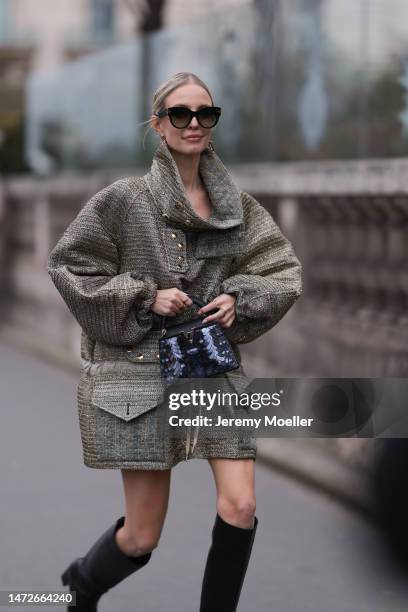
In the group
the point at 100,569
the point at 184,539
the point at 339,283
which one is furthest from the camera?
the point at 339,283

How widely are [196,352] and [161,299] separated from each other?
0.18 m

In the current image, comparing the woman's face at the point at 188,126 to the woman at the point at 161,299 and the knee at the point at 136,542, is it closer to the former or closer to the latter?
→ the woman at the point at 161,299

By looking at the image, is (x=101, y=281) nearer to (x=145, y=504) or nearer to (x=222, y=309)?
(x=222, y=309)

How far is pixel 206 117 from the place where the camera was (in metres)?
4.47

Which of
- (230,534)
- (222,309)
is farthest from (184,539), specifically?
(222,309)

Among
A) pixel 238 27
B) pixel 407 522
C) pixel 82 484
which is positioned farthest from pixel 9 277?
pixel 407 522

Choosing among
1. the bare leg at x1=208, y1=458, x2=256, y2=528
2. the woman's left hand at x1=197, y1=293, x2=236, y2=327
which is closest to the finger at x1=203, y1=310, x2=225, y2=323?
the woman's left hand at x1=197, y1=293, x2=236, y2=327

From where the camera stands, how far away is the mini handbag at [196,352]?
4391 mm

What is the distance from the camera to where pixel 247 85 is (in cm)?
1067

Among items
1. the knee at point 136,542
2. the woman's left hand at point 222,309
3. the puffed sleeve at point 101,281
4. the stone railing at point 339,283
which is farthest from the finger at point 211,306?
the stone railing at point 339,283

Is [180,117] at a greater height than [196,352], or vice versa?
[180,117]

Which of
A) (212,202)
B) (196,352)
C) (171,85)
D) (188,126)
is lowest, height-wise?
(196,352)

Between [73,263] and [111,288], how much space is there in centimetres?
15

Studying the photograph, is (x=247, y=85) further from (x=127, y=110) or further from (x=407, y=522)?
(x=407, y=522)
